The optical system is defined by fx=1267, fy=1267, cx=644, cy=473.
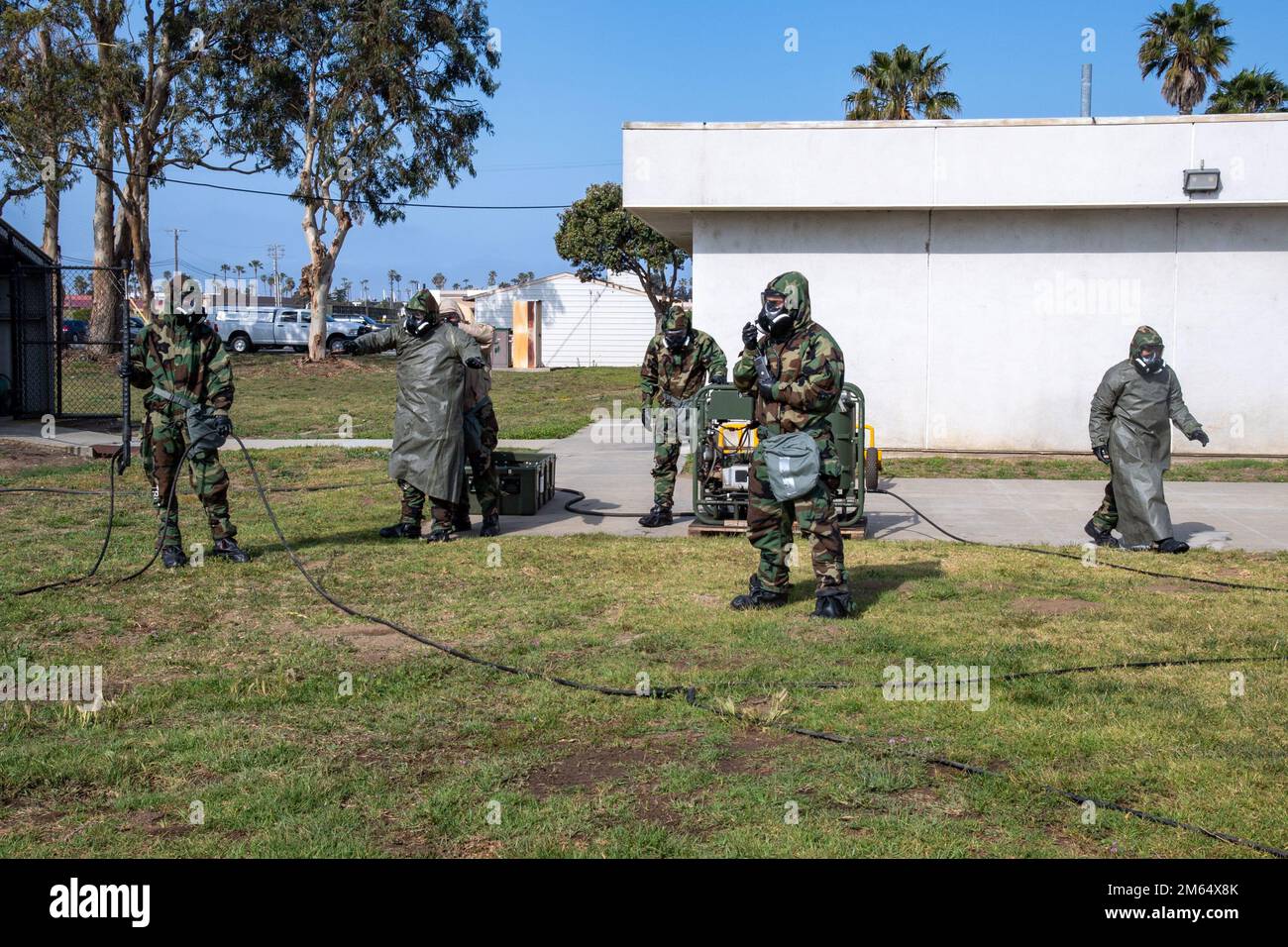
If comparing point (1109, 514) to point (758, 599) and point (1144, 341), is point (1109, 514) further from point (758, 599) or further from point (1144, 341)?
point (758, 599)

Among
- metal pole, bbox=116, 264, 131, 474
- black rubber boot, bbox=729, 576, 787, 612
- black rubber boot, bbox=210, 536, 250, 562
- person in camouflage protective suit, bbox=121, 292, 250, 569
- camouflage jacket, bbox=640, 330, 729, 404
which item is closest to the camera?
black rubber boot, bbox=729, 576, 787, 612

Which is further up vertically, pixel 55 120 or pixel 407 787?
pixel 55 120

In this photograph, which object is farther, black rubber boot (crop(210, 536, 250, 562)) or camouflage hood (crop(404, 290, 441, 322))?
camouflage hood (crop(404, 290, 441, 322))

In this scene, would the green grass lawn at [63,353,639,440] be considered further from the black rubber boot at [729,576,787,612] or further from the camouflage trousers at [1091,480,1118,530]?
the black rubber boot at [729,576,787,612]

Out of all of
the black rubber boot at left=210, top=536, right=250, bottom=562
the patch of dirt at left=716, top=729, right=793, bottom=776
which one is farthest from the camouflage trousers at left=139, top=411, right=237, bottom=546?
the patch of dirt at left=716, top=729, right=793, bottom=776

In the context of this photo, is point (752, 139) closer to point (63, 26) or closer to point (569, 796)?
point (569, 796)

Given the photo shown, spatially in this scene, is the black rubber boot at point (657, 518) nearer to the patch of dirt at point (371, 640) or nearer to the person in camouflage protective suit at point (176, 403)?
the person in camouflage protective suit at point (176, 403)

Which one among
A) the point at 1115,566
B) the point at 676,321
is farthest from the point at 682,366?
the point at 1115,566

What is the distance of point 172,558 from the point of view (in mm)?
9188

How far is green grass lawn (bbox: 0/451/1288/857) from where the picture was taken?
4516 mm

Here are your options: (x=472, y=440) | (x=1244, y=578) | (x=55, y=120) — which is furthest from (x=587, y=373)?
(x=1244, y=578)

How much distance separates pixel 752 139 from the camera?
17.0m

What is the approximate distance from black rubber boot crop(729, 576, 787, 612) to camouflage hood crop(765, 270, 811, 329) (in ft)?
5.39

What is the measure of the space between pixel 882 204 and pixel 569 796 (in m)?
13.6
